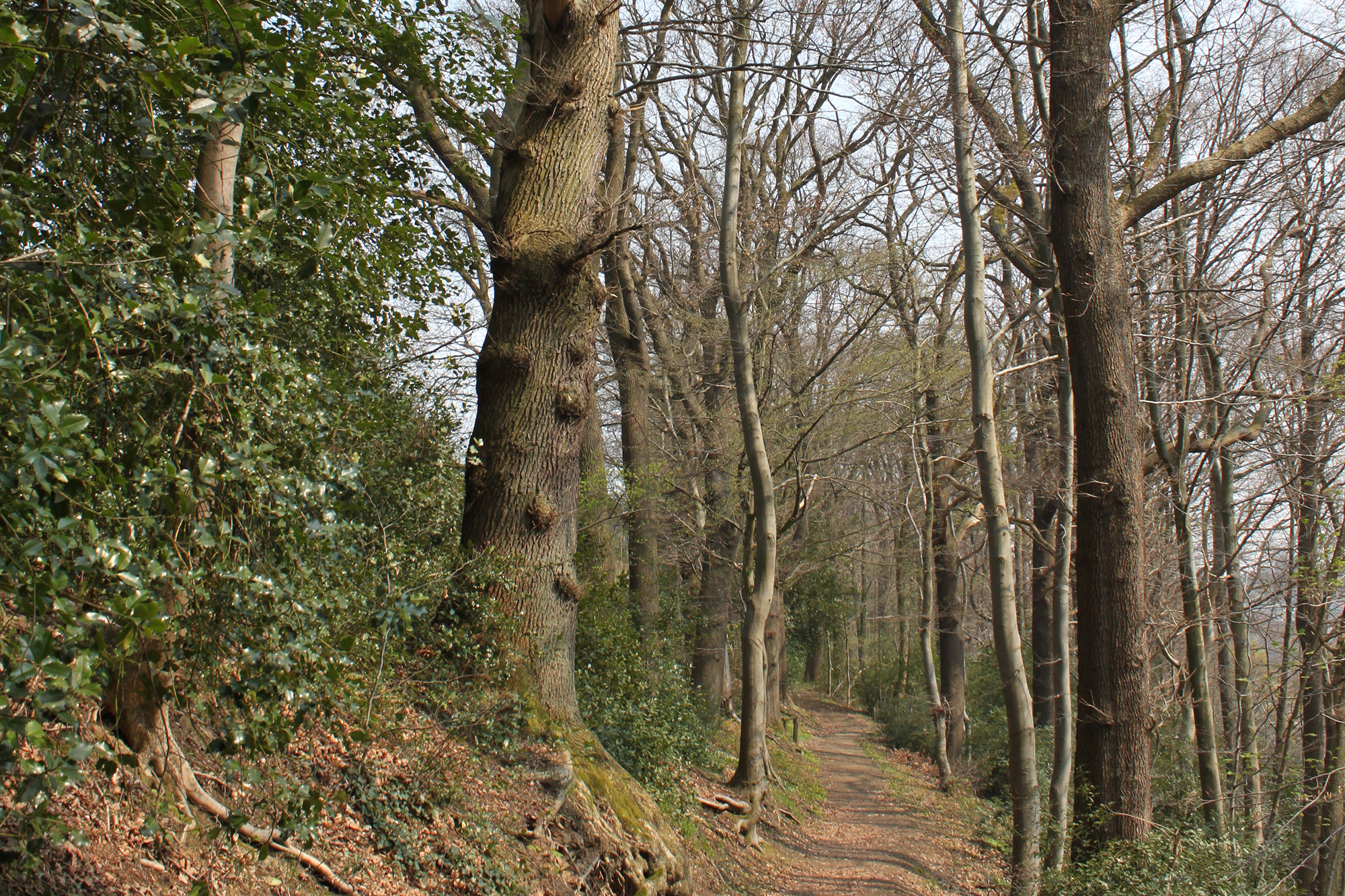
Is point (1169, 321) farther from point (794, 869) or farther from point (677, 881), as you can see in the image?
point (677, 881)

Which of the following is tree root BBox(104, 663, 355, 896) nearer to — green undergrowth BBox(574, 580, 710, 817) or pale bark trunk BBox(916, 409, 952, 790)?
green undergrowth BBox(574, 580, 710, 817)

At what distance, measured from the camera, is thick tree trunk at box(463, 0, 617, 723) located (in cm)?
632

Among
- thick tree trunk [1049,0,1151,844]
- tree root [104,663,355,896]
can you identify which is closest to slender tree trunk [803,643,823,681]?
thick tree trunk [1049,0,1151,844]

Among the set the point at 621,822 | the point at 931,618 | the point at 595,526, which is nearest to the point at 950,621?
the point at 931,618

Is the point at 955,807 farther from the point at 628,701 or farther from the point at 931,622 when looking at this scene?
the point at 628,701

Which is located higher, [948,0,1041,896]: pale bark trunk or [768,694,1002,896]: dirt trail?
[948,0,1041,896]: pale bark trunk

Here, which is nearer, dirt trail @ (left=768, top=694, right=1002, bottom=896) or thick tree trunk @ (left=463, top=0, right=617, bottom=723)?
thick tree trunk @ (left=463, top=0, right=617, bottom=723)

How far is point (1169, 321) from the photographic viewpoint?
13625mm

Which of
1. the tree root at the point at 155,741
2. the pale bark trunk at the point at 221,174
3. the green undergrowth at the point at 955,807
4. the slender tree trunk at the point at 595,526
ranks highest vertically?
the pale bark trunk at the point at 221,174

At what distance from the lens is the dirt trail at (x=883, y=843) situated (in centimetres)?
1038

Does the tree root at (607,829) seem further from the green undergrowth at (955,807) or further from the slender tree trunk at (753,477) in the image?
the green undergrowth at (955,807)

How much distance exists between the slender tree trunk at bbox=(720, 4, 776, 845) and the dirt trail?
1094 millimetres

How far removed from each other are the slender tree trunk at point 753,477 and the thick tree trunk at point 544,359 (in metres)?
4.08

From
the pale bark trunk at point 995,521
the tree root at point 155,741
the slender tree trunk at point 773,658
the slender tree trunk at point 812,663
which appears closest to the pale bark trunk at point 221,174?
the tree root at point 155,741
